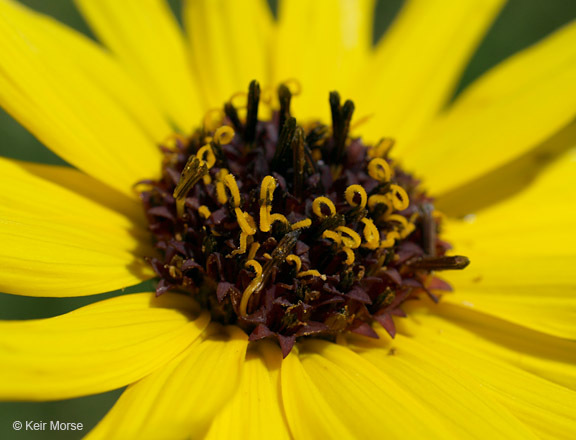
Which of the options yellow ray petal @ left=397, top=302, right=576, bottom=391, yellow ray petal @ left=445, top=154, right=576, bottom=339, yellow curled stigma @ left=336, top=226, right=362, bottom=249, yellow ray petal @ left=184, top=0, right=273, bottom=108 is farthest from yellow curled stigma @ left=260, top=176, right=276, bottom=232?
yellow ray petal @ left=184, top=0, right=273, bottom=108

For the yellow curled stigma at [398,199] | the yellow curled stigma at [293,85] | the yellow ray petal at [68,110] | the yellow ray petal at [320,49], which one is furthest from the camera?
the yellow ray petal at [320,49]

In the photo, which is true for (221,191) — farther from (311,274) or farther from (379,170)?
(379,170)

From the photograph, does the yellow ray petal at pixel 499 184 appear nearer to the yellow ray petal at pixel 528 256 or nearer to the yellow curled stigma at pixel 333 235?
the yellow ray petal at pixel 528 256

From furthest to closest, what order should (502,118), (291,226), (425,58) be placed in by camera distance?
(425,58)
(502,118)
(291,226)

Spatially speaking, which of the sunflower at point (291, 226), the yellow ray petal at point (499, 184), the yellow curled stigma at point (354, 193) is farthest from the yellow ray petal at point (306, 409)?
the yellow ray petal at point (499, 184)

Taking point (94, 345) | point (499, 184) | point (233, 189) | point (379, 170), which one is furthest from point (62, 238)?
point (499, 184)

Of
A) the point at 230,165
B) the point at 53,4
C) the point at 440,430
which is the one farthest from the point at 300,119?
the point at 53,4

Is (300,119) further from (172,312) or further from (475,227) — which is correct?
(172,312)

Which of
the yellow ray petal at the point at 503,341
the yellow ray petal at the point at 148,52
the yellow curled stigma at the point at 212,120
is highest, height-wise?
the yellow ray petal at the point at 148,52
